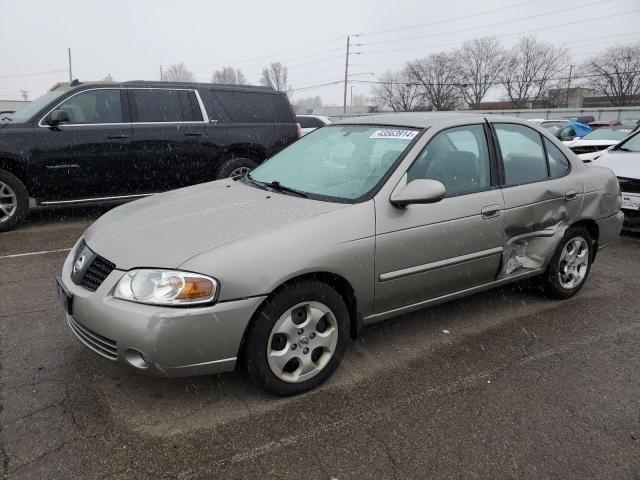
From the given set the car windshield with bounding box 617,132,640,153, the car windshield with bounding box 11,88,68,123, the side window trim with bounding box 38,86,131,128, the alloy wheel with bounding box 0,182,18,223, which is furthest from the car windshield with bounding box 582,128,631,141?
the alloy wheel with bounding box 0,182,18,223

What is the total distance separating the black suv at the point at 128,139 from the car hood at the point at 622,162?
460cm

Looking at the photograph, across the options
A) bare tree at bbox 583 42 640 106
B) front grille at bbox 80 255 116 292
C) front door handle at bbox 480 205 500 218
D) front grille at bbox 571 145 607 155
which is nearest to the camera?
front grille at bbox 80 255 116 292

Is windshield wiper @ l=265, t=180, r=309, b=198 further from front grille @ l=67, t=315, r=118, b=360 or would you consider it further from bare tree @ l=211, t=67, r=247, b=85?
bare tree @ l=211, t=67, r=247, b=85

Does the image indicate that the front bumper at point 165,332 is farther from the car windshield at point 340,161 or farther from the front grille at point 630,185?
the front grille at point 630,185

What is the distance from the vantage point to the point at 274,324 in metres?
2.66

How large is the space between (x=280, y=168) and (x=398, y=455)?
225 centimetres

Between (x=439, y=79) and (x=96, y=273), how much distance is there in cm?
7927

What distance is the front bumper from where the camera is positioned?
2434mm

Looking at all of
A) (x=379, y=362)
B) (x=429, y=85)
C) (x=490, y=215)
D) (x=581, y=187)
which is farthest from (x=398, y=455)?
(x=429, y=85)

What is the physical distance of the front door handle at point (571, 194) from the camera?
4.11 meters

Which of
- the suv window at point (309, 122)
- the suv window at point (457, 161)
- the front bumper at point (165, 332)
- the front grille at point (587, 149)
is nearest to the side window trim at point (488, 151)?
the suv window at point (457, 161)

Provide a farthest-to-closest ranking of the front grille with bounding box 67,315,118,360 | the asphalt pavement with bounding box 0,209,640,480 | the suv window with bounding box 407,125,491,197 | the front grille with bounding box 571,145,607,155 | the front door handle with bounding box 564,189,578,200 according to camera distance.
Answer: the front grille with bounding box 571,145,607,155 < the front door handle with bounding box 564,189,578,200 < the suv window with bounding box 407,125,491,197 < the front grille with bounding box 67,315,118,360 < the asphalt pavement with bounding box 0,209,640,480

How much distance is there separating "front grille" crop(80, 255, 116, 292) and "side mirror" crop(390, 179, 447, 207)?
5.44ft

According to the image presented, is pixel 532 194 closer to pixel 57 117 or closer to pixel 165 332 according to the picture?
pixel 165 332
